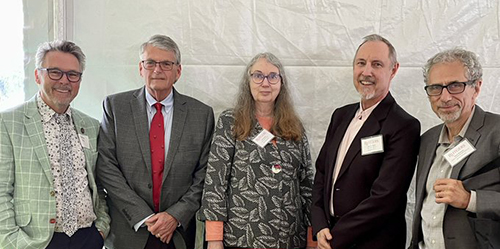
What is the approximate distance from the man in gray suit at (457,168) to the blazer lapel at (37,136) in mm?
2003

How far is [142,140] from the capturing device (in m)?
2.80

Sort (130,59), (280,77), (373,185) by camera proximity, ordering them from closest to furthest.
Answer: (373,185) → (280,77) → (130,59)

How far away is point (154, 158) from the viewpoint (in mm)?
2818

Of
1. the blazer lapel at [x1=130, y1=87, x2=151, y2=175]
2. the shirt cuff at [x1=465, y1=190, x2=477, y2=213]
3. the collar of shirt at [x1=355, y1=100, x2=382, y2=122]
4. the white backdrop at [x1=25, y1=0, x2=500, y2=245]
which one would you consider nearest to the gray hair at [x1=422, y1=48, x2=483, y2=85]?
the collar of shirt at [x1=355, y1=100, x2=382, y2=122]

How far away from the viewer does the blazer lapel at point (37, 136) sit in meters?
2.53

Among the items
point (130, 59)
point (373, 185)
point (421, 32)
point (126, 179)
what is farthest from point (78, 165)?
point (421, 32)

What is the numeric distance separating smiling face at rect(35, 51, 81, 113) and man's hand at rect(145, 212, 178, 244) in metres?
0.84

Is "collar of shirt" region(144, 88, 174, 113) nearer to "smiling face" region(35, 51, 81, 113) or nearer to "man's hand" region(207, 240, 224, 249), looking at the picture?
"smiling face" region(35, 51, 81, 113)

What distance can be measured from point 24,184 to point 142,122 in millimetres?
A: 740

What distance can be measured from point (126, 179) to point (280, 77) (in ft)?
3.72

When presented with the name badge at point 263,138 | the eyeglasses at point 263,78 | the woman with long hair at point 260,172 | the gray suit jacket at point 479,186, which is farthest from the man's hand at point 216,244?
the gray suit jacket at point 479,186

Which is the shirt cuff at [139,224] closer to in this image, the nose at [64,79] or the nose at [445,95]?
the nose at [64,79]

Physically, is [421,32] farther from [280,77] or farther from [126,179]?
[126,179]

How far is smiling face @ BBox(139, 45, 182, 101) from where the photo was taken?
9.34 ft
